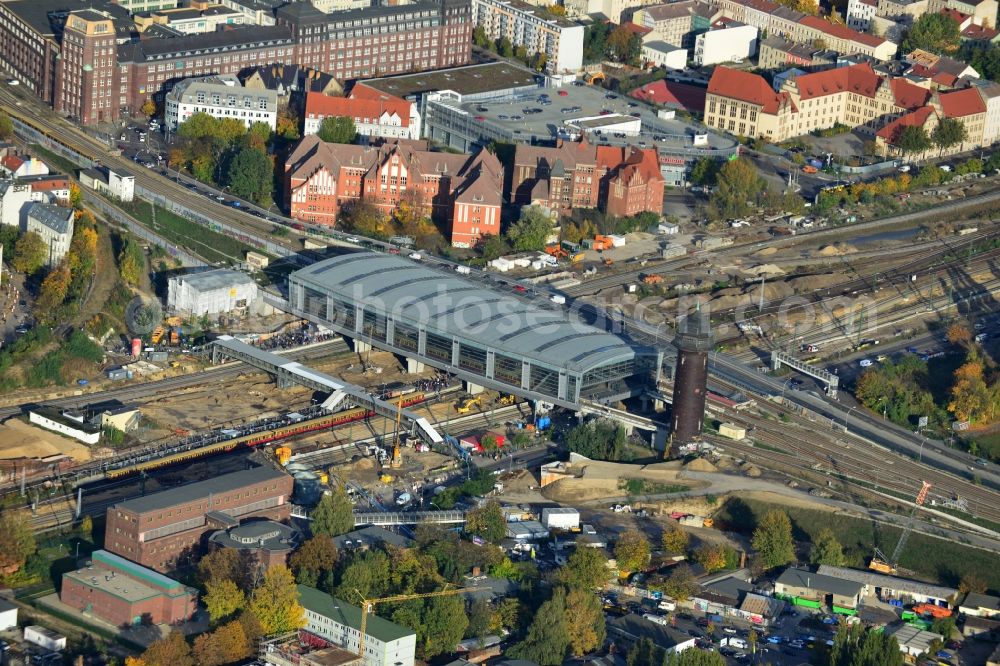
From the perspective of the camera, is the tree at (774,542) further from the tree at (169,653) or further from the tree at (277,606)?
the tree at (169,653)

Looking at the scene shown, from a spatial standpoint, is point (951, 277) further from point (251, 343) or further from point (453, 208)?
point (251, 343)

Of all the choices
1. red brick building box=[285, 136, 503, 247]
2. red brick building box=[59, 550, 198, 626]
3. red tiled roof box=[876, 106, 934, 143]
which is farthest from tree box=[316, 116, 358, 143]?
red brick building box=[59, 550, 198, 626]

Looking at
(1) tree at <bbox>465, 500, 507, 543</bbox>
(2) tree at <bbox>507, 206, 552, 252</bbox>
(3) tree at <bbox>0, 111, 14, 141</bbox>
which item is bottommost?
(1) tree at <bbox>465, 500, 507, 543</bbox>

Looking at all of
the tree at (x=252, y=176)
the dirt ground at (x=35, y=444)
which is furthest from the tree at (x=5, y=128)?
the dirt ground at (x=35, y=444)

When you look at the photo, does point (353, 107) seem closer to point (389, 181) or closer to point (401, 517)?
point (389, 181)

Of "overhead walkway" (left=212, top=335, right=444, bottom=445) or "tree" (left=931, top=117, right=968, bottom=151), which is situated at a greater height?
"tree" (left=931, top=117, right=968, bottom=151)

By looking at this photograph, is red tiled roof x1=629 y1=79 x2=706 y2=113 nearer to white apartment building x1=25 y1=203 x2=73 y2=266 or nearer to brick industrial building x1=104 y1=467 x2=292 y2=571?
white apartment building x1=25 y1=203 x2=73 y2=266
